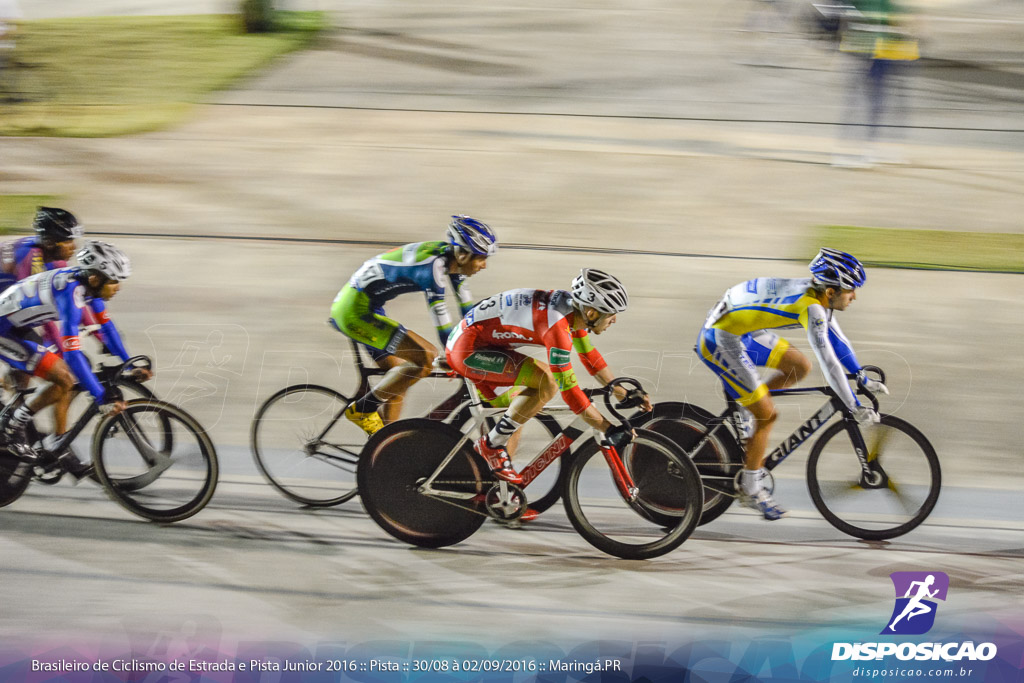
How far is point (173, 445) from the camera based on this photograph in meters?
5.04

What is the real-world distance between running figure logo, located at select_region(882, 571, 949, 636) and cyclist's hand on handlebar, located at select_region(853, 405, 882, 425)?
0.73 meters

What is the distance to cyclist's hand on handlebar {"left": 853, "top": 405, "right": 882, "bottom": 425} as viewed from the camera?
4629 mm

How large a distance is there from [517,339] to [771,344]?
1333mm

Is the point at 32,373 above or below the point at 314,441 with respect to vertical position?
above

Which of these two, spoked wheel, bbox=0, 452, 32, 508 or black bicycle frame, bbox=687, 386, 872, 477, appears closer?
black bicycle frame, bbox=687, 386, 872, 477

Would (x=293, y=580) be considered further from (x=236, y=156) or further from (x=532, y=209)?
(x=236, y=156)

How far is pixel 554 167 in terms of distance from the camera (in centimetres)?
968

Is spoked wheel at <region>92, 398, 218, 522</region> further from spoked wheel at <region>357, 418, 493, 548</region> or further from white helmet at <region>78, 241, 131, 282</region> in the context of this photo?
spoked wheel at <region>357, 418, 493, 548</region>

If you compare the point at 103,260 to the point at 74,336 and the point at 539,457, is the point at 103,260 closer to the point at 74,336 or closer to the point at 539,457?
the point at 74,336

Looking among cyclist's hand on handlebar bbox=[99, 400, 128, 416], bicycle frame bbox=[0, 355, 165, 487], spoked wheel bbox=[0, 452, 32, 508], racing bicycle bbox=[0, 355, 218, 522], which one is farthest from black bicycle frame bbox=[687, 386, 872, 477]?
spoked wheel bbox=[0, 452, 32, 508]

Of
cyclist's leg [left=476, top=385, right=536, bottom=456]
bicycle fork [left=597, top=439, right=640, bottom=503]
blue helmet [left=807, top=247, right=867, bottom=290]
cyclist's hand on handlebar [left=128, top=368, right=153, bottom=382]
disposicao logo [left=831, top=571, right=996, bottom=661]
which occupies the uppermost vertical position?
blue helmet [left=807, top=247, right=867, bottom=290]

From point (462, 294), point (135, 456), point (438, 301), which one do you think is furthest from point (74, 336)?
point (462, 294)

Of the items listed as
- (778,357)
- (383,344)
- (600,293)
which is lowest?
(383,344)

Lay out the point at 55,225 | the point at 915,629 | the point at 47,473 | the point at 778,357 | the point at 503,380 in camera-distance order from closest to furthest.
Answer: the point at 915,629 → the point at 503,380 → the point at 778,357 → the point at 47,473 → the point at 55,225
